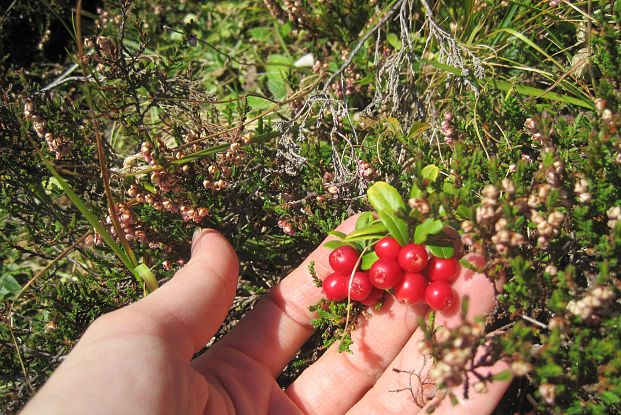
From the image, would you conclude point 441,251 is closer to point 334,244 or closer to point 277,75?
point 334,244

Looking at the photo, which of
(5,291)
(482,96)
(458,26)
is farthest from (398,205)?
(5,291)

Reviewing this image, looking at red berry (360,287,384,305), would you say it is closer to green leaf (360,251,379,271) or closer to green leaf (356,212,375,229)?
green leaf (360,251,379,271)

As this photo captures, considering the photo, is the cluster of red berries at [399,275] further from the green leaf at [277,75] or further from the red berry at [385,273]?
the green leaf at [277,75]

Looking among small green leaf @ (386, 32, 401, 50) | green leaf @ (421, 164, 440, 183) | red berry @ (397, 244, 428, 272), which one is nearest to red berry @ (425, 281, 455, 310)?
red berry @ (397, 244, 428, 272)

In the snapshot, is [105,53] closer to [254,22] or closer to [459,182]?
[459,182]

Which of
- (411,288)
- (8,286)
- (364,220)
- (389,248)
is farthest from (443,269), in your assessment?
(8,286)

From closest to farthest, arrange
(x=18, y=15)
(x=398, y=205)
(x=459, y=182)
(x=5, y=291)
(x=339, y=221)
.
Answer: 1. (x=459, y=182)
2. (x=398, y=205)
3. (x=339, y=221)
4. (x=5, y=291)
5. (x=18, y=15)

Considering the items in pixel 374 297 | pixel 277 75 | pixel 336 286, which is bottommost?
pixel 374 297

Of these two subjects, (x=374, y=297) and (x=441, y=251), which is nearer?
(x=441, y=251)
